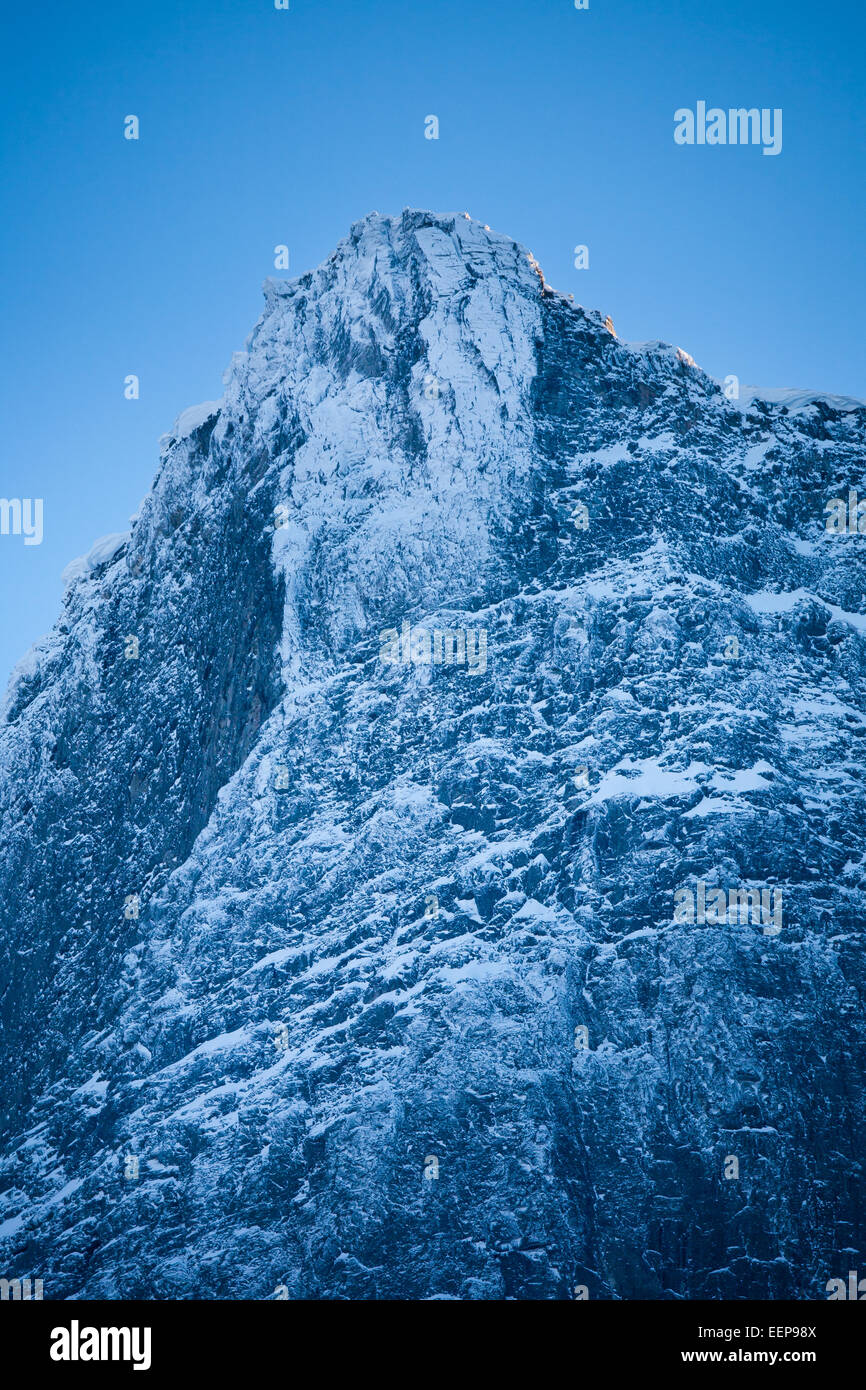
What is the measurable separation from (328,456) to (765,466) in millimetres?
37724

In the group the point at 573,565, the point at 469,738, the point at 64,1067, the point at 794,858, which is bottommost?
the point at 64,1067

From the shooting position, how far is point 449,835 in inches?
5512

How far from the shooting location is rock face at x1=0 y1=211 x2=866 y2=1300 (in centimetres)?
12244

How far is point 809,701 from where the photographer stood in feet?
482

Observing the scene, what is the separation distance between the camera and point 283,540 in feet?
504

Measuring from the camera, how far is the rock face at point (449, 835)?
402 ft
